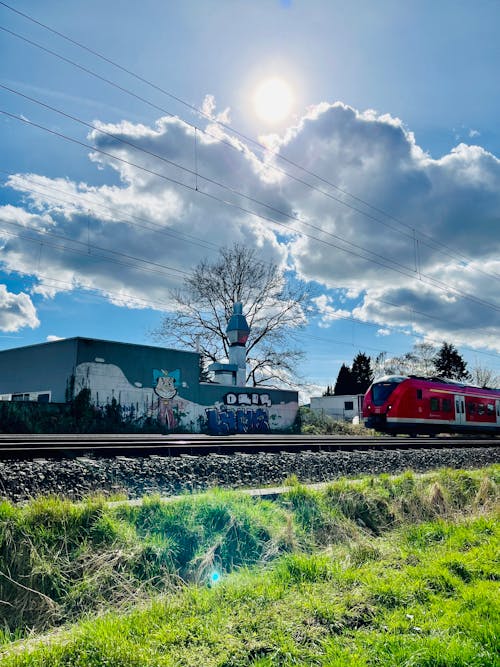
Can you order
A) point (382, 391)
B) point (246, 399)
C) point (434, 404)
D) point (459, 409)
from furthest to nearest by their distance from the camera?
point (246, 399) → point (459, 409) → point (434, 404) → point (382, 391)

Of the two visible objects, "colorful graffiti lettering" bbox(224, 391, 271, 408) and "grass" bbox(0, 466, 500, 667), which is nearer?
"grass" bbox(0, 466, 500, 667)

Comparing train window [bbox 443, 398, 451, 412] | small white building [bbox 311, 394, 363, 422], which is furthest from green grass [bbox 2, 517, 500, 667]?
small white building [bbox 311, 394, 363, 422]

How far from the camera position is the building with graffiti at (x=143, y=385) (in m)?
25.8

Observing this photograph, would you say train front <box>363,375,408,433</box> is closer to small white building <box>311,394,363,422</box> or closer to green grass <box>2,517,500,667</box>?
green grass <box>2,517,500,667</box>

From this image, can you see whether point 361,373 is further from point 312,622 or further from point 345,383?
point 312,622

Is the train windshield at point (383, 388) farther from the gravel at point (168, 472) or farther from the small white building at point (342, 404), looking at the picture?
the small white building at point (342, 404)

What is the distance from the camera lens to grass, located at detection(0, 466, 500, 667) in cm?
317

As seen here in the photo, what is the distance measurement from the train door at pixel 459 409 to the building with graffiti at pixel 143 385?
1098 cm

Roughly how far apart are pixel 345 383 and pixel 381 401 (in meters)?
55.2

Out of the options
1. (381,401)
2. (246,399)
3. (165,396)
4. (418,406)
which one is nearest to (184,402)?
(165,396)

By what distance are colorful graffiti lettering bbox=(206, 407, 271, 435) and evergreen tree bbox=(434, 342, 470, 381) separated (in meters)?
54.5

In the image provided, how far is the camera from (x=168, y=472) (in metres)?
8.83

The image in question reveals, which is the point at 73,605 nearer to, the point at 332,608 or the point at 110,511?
the point at 110,511

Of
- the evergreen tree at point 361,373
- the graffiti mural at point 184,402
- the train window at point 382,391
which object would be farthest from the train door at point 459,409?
the evergreen tree at point 361,373
